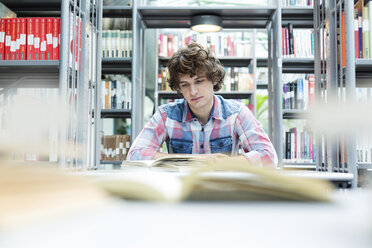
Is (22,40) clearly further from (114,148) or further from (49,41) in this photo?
(114,148)

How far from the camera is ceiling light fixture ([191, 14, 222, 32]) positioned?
307 centimetres

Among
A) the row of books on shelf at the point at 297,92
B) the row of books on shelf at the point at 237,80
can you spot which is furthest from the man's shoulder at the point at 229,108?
the row of books on shelf at the point at 237,80

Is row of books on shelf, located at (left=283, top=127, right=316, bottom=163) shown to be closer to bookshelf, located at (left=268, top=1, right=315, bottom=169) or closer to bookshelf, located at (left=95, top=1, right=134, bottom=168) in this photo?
bookshelf, located at (left=268, top=1, right=315, bottom=169)

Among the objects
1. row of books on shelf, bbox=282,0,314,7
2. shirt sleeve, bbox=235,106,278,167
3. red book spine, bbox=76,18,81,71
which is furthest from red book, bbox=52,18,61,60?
row of books on shelf, bbox=282,0,314,7

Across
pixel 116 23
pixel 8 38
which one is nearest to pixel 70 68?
pixel 8 38

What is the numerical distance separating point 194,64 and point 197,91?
153 mm

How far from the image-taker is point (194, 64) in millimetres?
1741

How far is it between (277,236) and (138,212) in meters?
Result: 0.11

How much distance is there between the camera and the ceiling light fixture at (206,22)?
3.07 meters

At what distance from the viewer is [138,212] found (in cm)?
28

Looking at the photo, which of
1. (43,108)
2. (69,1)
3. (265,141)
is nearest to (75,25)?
(69,1)

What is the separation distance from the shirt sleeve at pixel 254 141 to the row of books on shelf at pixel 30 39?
1098mm

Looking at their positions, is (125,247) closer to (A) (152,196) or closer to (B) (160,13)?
(A) (152,196)

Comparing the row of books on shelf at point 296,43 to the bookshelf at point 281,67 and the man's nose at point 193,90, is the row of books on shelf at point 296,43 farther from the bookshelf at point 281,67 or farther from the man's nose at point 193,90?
the man's nose at point 193,90
